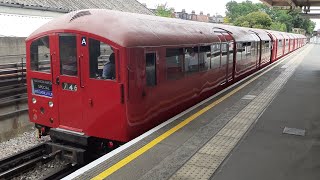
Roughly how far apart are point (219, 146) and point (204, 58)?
400cm

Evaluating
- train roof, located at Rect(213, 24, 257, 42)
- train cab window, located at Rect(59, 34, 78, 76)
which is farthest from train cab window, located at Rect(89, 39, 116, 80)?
train roof, located at Rect(213, 24, 257, 42)

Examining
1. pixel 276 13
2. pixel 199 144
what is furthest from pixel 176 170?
pixel 276 13

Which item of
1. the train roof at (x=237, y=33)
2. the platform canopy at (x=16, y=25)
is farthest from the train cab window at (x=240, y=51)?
the platform canopy at (x=16, y=25)

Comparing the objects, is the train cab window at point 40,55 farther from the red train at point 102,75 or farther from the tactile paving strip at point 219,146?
the tactile paving strip at point 219,146

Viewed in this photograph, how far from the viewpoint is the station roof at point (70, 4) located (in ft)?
64.8

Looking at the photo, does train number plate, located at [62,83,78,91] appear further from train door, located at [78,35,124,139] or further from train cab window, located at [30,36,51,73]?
train cab window, located at [30,36,51,73]

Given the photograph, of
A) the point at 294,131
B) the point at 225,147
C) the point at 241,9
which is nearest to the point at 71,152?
the point at 225,147

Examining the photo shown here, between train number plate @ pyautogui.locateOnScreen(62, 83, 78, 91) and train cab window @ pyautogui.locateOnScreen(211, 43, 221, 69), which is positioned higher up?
train cab window @ pyautogui.locateOnScreen(211, 43, 221, 69)

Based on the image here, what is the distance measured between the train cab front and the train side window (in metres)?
0.76

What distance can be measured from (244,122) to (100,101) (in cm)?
356

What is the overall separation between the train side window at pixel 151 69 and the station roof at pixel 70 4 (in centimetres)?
1466

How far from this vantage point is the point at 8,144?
365 inches

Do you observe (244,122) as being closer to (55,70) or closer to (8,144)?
(55,70)

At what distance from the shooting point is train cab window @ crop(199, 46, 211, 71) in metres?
9.55
